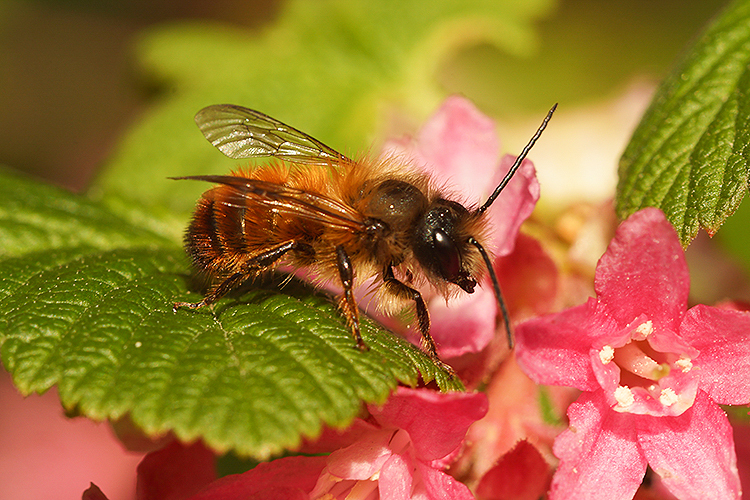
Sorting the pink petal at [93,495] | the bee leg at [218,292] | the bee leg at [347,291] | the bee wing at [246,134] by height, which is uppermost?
the bee wing at [246,134]

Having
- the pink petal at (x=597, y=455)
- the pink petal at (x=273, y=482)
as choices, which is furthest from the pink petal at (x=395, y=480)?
the pink petal at (x=597, y=455)

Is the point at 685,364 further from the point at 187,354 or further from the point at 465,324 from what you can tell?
the point at 187,354

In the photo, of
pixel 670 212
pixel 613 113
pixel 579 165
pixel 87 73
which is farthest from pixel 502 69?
pixel 670 212

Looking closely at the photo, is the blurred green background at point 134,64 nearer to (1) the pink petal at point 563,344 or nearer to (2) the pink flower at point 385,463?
(1) the pink petal at point 563,344

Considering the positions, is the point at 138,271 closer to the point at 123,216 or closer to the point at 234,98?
the point at 123,216

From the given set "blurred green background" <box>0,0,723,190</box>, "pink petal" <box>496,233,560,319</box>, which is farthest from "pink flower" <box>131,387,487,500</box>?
"blurred green background" <box>0,0,723,190</box>

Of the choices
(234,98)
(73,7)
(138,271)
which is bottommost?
(138,271)

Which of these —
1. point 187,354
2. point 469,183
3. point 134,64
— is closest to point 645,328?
point 469,183

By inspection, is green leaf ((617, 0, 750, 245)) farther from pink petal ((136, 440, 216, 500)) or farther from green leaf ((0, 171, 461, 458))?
pink petal ((136, 440, 216, 500))
